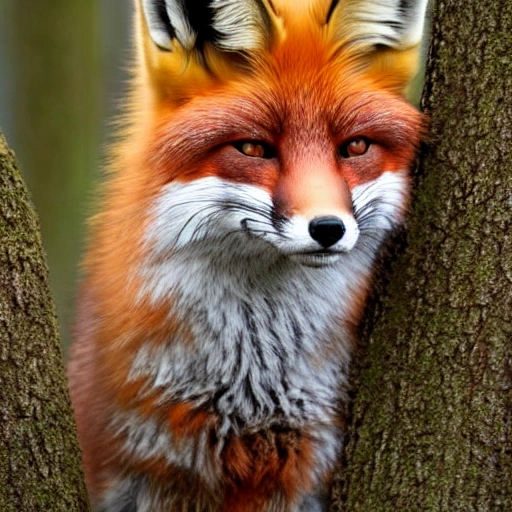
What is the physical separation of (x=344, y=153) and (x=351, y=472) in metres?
1.12

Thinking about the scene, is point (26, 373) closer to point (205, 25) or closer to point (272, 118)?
point (272, 118)

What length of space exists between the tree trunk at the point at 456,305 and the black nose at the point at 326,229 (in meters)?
0.38

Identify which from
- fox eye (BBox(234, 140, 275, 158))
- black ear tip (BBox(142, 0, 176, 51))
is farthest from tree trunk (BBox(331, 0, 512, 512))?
black ear tip (BBox(142, 0, 176, 51))

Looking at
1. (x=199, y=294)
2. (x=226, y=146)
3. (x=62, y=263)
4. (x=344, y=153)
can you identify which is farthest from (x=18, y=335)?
(x=62, y=263)

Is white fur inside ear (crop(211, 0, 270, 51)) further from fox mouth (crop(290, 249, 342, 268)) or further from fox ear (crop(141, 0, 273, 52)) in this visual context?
fox mouth (crop(290, 249, 342, 268))

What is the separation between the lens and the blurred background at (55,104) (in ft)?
28.5

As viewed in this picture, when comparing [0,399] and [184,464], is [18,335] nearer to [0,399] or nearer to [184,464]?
[0,399]

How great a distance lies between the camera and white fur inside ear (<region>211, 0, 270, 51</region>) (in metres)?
3.37

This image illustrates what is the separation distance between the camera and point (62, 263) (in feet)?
29.4

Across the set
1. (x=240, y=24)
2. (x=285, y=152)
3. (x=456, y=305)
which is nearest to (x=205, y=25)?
(x=240, y=24)

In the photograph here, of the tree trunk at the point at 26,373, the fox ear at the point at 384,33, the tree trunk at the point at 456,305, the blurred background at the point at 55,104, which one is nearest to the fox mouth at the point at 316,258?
the tree trunk at the point at 456,305

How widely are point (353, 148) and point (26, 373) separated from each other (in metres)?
1.33

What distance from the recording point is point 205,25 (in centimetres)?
348

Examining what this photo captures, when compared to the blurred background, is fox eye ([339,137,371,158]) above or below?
above
